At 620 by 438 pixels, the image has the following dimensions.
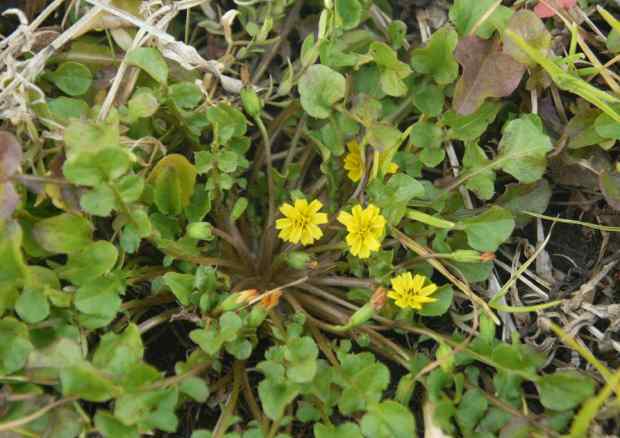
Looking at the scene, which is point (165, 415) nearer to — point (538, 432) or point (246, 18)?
point (538, 432)

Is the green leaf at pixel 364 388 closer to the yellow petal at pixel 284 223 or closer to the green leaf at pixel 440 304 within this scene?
the green leaf at pixel 440 304

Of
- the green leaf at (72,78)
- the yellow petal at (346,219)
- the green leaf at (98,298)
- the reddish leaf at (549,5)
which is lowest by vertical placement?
the green leaf at (98,298)

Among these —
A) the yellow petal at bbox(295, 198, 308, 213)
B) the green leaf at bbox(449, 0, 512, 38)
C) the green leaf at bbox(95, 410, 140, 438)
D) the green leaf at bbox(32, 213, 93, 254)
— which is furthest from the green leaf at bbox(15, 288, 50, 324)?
the green leaf at bbox(449, 0, 512, 38)

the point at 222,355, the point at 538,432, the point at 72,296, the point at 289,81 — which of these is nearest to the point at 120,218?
the point at 72,296

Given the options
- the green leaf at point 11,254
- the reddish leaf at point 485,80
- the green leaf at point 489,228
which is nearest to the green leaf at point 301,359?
the green leaf at point 489,228

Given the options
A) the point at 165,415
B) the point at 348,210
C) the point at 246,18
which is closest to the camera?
the point at 165,415

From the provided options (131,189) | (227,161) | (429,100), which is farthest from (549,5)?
(131,189)

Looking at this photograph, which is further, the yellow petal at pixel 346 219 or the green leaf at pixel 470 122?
the green leaf at pixel 470 122
